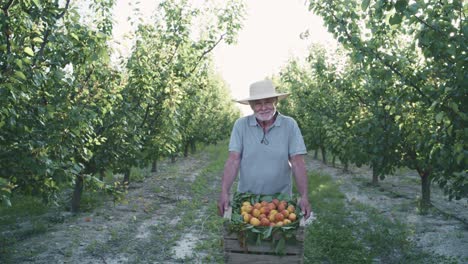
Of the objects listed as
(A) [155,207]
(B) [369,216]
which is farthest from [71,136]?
(B) [369,216]

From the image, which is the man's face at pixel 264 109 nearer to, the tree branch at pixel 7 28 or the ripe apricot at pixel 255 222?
the ripe apricot at pixel 255 222

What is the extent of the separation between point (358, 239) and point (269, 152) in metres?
4.72

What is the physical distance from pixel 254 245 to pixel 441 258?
4772mm

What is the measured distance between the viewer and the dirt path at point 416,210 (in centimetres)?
819

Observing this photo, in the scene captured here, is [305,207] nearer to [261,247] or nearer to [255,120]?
[261,247]

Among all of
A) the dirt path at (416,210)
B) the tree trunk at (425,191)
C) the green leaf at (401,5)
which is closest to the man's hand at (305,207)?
the green leaf at (401,5)

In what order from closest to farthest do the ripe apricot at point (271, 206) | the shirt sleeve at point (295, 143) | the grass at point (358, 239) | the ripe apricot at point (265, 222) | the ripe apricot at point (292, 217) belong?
1. the ripe apricot at point (265, 222)
2. the ripe apricot at point (292, 217)
3. the ripe apricot at point (271, 206)
4. the shirt sleeve at point (295, 143)
5. the grass at point (358, 239)

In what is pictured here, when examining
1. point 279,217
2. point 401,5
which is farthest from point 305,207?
point 401,5

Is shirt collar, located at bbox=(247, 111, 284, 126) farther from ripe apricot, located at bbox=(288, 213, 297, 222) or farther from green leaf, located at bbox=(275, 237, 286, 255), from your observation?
green leaf, located at bbox=(275, 237, 286, 255)

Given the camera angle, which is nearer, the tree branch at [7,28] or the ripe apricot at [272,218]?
the ripe apricot at [272,218]

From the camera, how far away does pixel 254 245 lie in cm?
380

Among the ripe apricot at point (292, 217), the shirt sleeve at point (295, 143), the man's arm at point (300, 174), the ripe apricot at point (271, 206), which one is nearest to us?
the ripe apricot at point (292, 217)

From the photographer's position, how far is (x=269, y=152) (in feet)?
16.0

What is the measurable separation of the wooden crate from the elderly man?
101 cm
